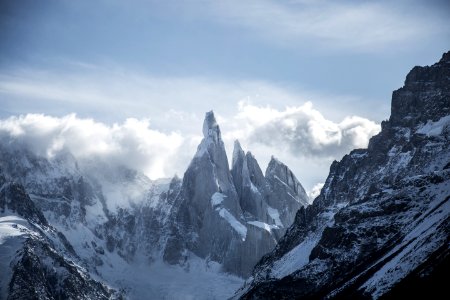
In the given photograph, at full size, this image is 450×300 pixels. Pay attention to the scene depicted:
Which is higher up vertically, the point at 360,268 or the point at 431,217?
the point at 431,217

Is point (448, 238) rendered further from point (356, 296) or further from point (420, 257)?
point (356, 296)

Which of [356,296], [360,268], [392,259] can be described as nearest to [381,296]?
[356,296]

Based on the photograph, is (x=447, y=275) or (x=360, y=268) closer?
(x=447, y=275)

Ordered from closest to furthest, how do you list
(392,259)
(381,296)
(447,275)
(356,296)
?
(447,275), (381,296), (356,296), (392,259)

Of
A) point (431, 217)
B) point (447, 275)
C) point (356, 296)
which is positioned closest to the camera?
point (447, 275)

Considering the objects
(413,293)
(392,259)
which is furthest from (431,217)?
(413,293)

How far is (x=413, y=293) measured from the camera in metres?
144

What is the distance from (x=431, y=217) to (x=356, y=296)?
39.8m

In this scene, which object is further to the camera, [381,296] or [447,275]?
[381,296]

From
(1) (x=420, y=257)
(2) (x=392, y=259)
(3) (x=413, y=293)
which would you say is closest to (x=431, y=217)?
(2) (x=392, y=259)

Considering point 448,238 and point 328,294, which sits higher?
point 448,238

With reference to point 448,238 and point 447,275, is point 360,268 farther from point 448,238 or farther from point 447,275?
point 447,275

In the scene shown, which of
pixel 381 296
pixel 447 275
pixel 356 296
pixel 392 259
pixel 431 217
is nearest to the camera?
pixel 447 275

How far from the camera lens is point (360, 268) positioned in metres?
198
